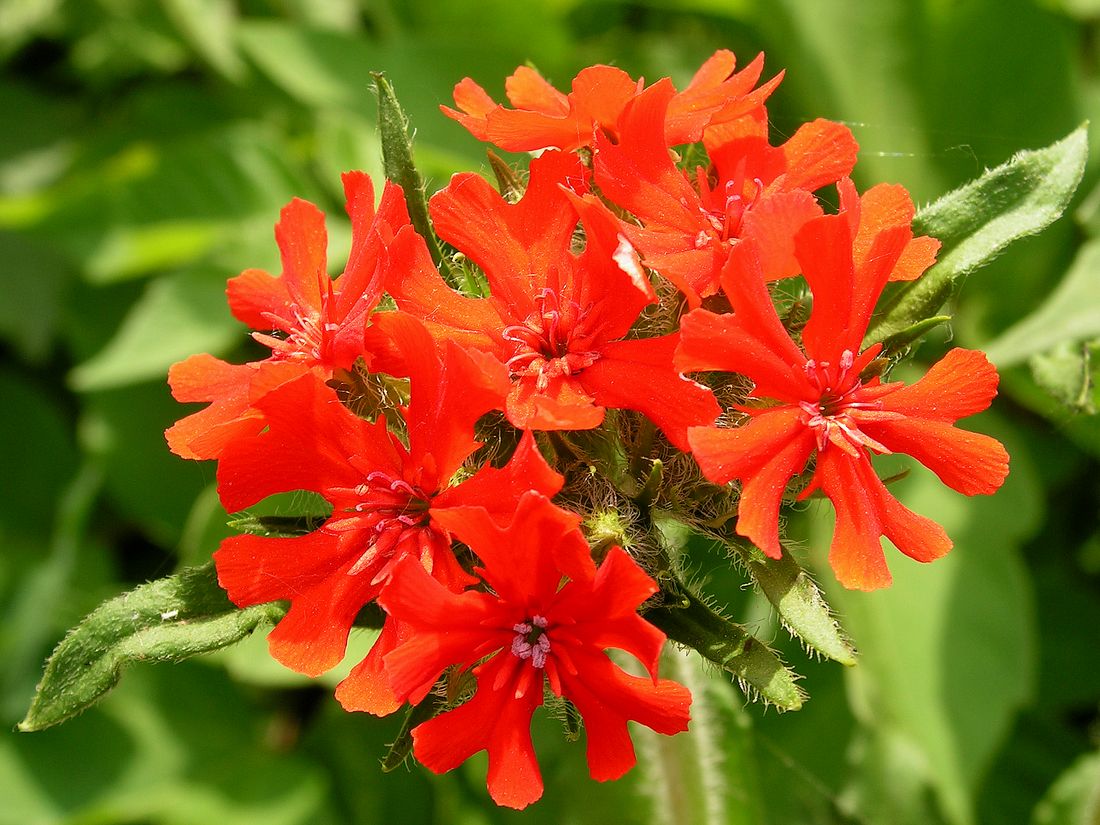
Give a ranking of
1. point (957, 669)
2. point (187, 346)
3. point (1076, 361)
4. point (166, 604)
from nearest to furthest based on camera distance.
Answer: point (166, 604)
point (1076, 361)
point (957, 669)
point (187, 346)

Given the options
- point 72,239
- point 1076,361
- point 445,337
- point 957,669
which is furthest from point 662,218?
point 72,239

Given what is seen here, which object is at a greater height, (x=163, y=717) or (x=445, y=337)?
Answer: (x=445, y=337)

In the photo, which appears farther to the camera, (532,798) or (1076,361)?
(1076,361)

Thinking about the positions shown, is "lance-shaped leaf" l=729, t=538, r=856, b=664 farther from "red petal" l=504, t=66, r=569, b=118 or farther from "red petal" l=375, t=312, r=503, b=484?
"red petal" l=504, t=66, r=569, b=118

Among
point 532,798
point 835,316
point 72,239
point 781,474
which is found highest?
point 835,316

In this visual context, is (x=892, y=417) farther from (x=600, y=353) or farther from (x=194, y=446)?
(x=194, y=446)

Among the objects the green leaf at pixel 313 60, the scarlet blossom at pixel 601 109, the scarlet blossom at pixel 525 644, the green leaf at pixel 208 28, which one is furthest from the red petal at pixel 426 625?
the green leaf at pixel 208 28

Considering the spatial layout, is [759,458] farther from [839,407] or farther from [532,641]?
[532,641]

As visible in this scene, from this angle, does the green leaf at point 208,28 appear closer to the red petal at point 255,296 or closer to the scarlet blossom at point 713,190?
the red petal at point 255,296
